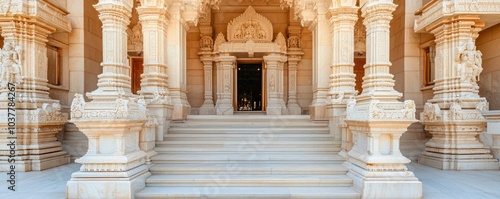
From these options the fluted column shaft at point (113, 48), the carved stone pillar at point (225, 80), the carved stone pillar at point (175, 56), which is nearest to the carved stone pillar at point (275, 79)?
the carved stone pillar at point (225, 80)

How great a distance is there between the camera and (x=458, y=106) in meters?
8.78

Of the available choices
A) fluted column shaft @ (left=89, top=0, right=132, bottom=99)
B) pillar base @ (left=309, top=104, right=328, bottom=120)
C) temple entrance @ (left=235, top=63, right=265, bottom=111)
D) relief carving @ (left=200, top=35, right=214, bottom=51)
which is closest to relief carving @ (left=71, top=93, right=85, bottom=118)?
fluted column shaft @ (left=89, top=0, right=132, bottom=99)

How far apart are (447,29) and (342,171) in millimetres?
5175

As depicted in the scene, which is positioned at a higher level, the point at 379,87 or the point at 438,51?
the point at 438,51

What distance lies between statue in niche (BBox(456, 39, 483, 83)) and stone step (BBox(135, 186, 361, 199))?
16.6 feet

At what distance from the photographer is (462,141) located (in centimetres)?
882

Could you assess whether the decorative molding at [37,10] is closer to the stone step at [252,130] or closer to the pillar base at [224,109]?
the stone step at [252,130]

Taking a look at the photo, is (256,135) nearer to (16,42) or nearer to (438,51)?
(438,51)

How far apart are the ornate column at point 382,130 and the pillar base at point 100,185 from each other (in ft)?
13.2

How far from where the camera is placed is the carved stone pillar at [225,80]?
506 inches

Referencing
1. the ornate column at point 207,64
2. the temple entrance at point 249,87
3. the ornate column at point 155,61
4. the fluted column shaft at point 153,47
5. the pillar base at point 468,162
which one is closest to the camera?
the ornate column at point 155,61

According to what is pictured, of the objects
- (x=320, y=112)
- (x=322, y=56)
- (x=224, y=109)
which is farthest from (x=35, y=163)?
(x=322, y=56)

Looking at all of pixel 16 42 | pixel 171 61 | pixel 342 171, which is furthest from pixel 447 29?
pixel 16 42

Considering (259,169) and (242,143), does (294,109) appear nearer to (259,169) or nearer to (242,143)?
(242,143)
